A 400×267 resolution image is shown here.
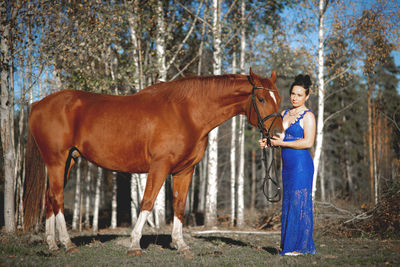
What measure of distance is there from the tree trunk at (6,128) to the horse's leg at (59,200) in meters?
2.47

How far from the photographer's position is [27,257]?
4.25 metres

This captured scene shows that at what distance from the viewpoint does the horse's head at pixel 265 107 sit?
179 inches

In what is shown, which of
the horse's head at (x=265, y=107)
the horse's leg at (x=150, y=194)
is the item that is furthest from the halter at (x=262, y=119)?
the horse's leg at (x=150, y=194)

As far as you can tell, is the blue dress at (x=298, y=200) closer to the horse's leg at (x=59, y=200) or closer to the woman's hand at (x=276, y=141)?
the woman's hand at (x=276, y=141)

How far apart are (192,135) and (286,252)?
2210mm

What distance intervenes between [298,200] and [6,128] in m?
6.21

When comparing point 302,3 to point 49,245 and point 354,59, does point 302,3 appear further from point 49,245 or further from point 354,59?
point 49,245

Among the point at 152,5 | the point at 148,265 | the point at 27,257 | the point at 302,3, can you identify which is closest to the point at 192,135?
the point at 148,265

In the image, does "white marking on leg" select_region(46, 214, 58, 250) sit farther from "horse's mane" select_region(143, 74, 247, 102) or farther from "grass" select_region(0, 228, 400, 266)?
"horse's mane" select_region(143, 74, 247, 102)

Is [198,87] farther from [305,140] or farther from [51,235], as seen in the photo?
[51,235]

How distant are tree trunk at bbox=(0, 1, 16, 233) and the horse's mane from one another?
4.04 m

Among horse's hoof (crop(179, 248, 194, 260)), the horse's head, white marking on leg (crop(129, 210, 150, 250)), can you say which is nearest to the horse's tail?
white marking on leg (crop(129, 210, 150, 250))

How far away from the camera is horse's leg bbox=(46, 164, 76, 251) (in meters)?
4.95

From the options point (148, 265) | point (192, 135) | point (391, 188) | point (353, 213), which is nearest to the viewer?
point (148, 265)
